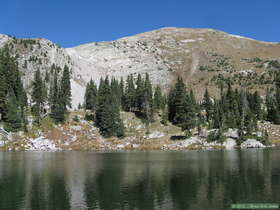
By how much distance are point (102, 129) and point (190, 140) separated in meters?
40.2

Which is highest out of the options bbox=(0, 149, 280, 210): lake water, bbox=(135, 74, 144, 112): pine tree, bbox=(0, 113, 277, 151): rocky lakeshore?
bbox=(135, 74, 144, 112): pine tree

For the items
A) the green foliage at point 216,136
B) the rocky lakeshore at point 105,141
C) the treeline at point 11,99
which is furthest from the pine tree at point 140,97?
the treeline at point 11,99

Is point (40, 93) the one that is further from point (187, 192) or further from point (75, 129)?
point (187, 192)

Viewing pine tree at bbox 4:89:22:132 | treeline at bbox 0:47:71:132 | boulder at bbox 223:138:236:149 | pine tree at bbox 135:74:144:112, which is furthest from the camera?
pine tree at bbox 135:74:144:112

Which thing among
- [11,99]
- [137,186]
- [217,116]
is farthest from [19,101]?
[137,186]

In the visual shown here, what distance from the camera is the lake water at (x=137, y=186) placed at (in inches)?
1533

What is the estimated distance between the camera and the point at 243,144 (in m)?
132

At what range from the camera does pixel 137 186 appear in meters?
49.4

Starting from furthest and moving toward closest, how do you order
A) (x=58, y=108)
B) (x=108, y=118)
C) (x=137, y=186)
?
(x=108, y=118) → (x=58, y=108) → (x=137, y=186)

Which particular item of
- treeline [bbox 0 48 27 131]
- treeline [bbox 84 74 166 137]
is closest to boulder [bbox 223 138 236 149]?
treeline [bbox 84 74 166 137]

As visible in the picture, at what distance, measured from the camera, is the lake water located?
38938 mm

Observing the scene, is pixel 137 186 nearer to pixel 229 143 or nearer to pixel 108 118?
pixel 229 143

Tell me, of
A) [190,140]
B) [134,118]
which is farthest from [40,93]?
[190,140]

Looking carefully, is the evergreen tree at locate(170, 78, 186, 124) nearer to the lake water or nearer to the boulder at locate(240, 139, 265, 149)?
the boulder at locate(240, 139, 265, 149)
